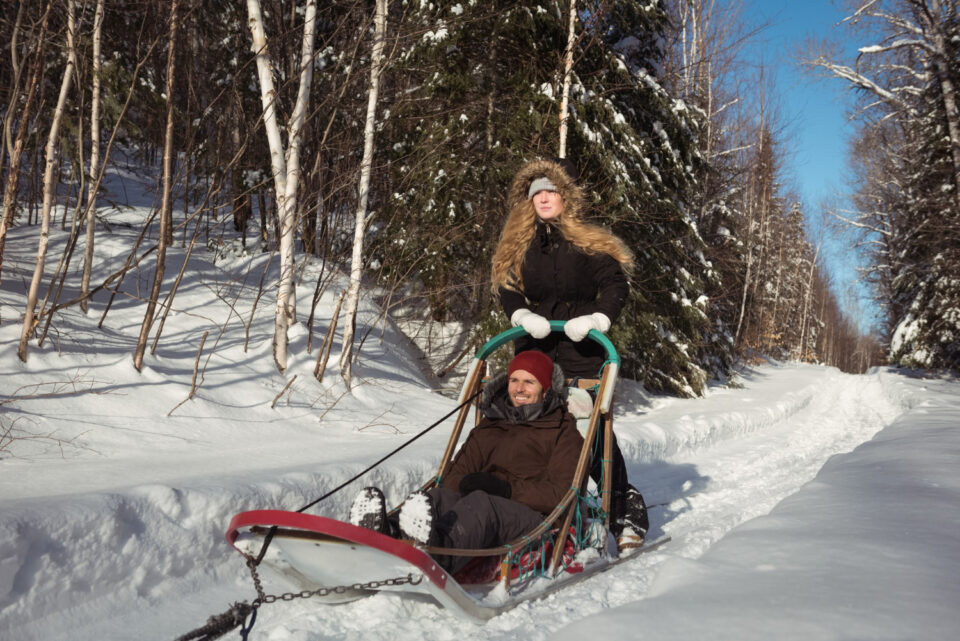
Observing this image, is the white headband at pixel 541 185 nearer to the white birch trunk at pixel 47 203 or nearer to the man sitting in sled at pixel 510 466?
the man sitting in sled at pixel 510 466

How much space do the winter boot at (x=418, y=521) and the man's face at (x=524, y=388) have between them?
3.36ft

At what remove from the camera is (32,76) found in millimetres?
4895

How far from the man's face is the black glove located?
0.47m

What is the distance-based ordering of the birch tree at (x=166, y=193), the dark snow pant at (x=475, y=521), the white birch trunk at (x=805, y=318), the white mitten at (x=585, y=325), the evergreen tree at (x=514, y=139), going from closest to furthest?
the dark snow pant at (x=475, y=521)
the white mitten at (x=585, y=325)
the birch tree at (x=166, y=193)
the evergreen tree at (x=514, y=139)
the white birch trunk at (x=805, y=318)

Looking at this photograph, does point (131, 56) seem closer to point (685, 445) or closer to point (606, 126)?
point (606, 126)

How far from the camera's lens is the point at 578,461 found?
10.6 feet

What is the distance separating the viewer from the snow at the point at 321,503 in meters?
2.22

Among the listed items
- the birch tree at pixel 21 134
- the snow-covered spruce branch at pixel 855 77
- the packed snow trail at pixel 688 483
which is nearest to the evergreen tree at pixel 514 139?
the packed snow trail at pixel 688 483

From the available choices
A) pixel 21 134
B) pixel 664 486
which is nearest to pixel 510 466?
pixel 664 486

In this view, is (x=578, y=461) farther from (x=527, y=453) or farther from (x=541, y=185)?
(x=541, y=185)

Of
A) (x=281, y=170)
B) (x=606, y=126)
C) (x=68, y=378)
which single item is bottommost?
(x=68, y=378)

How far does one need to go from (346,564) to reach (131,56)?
41.2 feet

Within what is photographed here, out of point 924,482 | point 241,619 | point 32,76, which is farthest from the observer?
point 32,76

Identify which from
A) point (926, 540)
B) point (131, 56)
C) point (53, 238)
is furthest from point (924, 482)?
point (131, 56)
